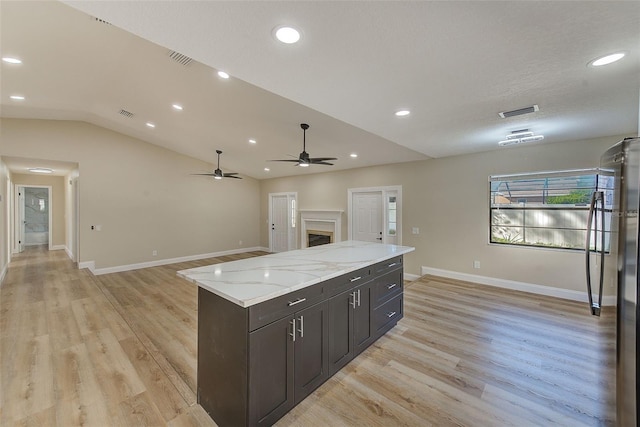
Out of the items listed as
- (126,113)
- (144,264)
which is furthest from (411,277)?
(126,113)

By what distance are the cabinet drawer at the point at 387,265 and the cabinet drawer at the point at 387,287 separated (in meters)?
0.06

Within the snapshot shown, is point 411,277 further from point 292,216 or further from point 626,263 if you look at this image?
point 626,263

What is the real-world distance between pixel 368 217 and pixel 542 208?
125 inches

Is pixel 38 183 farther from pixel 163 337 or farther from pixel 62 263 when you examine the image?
pixel 163 337

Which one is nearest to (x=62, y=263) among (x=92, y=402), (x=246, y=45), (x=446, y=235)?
(x=92, y=402)

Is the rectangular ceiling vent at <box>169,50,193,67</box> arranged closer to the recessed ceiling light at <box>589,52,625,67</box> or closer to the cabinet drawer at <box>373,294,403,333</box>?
the cabinet drawer at <box>373,294,403,333</box>

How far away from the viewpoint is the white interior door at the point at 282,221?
26.2 ft

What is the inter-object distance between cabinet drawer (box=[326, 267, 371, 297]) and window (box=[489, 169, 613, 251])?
330cm

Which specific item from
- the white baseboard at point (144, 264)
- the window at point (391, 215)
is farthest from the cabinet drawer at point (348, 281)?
the white baseboard at point (144, 264)

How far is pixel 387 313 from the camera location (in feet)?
9.32

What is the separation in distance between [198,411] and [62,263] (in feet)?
22.7

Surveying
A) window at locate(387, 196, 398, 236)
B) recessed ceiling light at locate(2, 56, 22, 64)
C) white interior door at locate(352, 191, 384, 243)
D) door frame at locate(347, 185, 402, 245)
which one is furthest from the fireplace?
recessed ceiling light at locate(2, 56, 22, 64)

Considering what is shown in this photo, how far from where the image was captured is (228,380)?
163 cm

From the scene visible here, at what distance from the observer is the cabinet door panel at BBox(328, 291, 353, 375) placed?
2.10m
